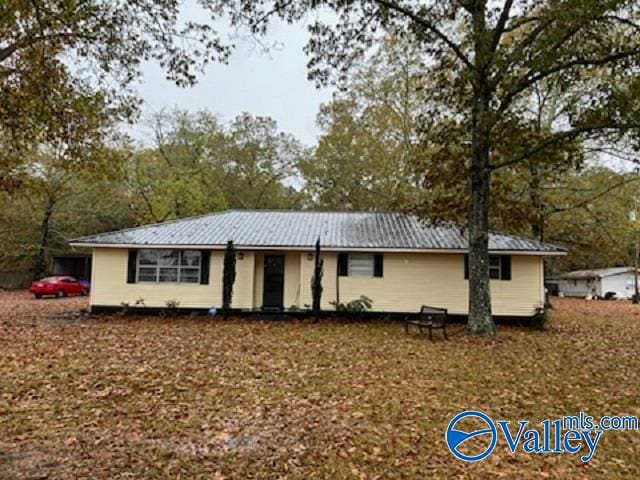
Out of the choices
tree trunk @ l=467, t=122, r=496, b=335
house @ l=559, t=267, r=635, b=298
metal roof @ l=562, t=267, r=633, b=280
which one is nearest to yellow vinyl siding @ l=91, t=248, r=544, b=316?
tree trunk @ l=467, t=122, r=496, b=335

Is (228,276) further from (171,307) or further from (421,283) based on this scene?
(421,283)

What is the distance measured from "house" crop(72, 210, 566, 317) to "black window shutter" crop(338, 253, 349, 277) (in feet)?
0.12

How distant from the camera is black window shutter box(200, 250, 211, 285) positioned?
48.0 ft

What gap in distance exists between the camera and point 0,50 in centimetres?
766

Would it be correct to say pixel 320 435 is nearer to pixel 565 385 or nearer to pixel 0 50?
pixel 565 385

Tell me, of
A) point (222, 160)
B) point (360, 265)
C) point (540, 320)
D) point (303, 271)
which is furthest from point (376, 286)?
point (222, 160)

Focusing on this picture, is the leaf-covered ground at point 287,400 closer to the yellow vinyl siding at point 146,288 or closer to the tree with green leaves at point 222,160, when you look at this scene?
the yellow vinyl siding at point 146,288

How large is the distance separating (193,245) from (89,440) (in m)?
10.0

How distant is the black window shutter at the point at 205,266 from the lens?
14.6 m

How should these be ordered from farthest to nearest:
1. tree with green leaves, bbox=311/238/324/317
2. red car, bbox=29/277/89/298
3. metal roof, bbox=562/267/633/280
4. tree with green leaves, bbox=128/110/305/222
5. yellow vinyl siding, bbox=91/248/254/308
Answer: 1. metal roof, bbox=562/267/633/280
2. tree with green leaves, bbox=128/110/305/222
3. red car, bbox=29/277/89/298
4. yellow vinyl siding, bbox=91/248/254/308
5. tree with green leaves, bbox=311/238/324/317

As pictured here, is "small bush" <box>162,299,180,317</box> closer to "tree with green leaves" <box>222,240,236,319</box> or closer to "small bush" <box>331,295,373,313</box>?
"tree with green leaves" <box>222,240,236,319</box>

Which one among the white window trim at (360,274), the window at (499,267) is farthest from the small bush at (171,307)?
the window at (499,267)

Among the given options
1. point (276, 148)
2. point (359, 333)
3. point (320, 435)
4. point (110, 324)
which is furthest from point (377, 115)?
point (320, 435)

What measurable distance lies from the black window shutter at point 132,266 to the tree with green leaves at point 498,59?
8931 millimetres
